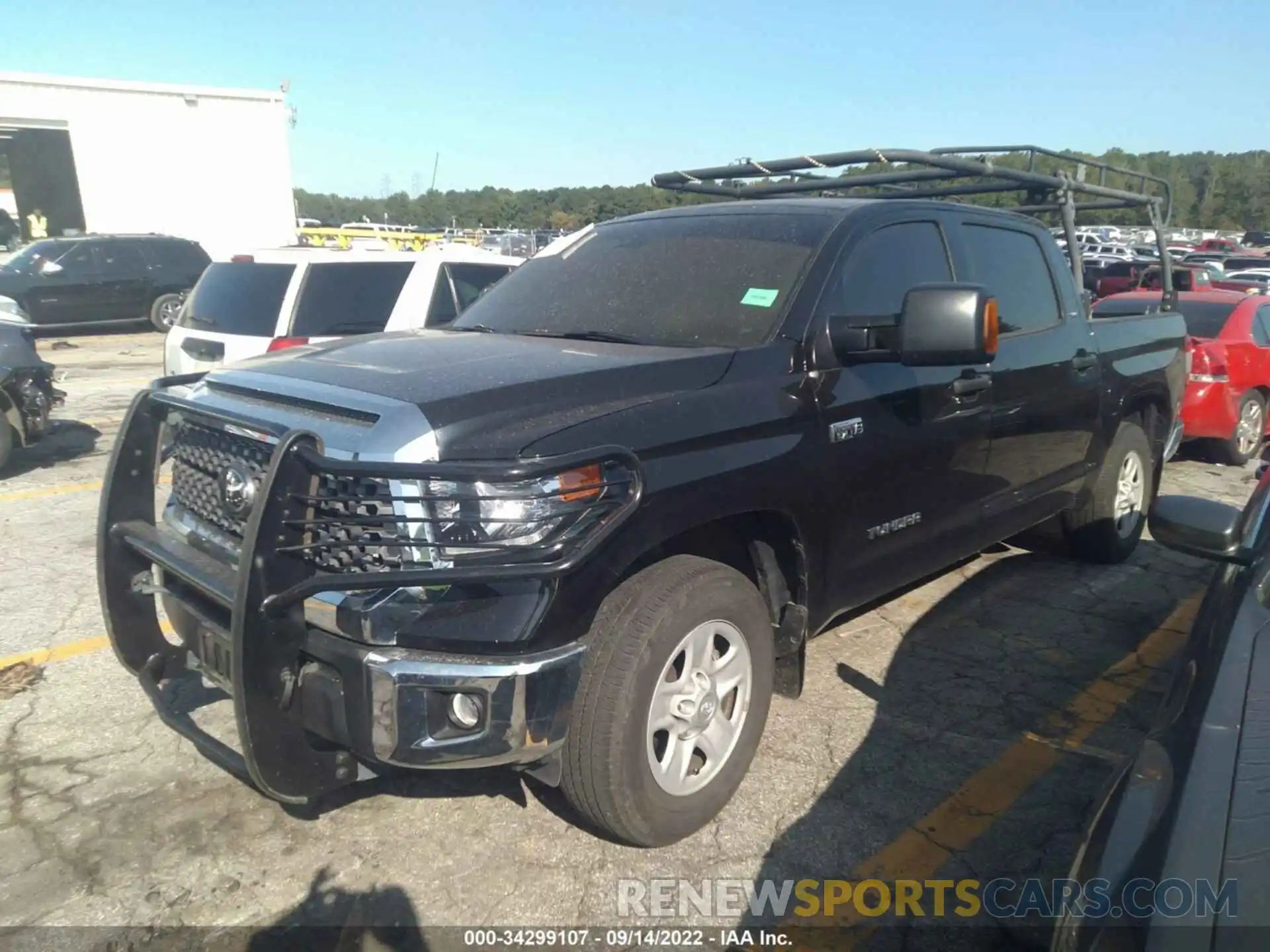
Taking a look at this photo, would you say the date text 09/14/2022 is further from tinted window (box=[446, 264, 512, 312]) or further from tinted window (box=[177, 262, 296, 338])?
tinted window (box=[446, 264, 512, 312])

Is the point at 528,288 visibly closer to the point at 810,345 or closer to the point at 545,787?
the point at 810,345

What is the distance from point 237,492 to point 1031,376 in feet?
11.3

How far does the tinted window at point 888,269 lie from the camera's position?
3.47m

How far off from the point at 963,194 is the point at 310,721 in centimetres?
446

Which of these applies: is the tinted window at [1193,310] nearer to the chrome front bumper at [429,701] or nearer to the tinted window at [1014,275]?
the tinted window at [1014,275]

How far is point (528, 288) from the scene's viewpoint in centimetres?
411

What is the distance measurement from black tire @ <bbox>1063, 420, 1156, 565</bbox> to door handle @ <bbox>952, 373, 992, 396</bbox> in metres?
1.66

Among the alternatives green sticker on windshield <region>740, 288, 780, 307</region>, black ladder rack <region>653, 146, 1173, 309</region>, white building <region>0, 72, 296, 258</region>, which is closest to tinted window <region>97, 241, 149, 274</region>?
white building <region>0, 72, 296, 258</region>

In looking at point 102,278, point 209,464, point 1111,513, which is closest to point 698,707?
point 209,464

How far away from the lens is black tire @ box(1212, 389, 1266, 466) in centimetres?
863

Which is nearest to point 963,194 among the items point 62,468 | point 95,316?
point 62,468

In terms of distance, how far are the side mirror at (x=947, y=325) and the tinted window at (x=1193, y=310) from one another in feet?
20.7

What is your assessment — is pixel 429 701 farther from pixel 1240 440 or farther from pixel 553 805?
pixel 1240 440

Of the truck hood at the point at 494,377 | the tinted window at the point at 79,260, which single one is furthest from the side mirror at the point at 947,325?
the tinted window at the point at 79,260
